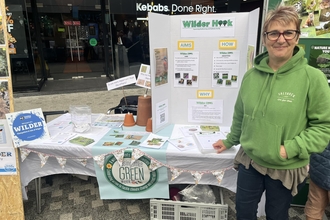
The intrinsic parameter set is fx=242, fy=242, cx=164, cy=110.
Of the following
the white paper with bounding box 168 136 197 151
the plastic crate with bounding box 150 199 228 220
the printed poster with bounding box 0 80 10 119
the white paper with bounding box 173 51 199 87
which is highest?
the white paper with bounding box 173 51 199 87

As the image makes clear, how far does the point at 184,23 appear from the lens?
6.15 ft

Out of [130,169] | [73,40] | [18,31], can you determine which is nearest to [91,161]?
[130,169]

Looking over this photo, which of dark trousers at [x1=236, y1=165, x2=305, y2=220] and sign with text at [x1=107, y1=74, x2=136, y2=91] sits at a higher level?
sign with text at [x1=107, y1=74, x2=136, y2=91]

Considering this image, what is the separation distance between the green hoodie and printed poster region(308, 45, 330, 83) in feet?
2.74

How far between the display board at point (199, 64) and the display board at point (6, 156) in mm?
1008

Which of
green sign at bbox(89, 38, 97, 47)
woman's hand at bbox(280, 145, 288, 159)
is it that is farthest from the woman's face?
green sign at bbox(89, 38, 97, 47)

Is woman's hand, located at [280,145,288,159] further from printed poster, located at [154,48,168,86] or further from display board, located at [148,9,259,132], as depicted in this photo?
printed poster, located at [154,48,168,86]

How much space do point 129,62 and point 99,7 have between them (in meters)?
2.04

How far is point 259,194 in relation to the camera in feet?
4.34

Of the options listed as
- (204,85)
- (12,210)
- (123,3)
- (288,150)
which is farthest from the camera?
(123,3)

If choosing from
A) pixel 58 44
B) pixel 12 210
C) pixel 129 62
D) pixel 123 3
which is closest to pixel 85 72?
pixel 58 44

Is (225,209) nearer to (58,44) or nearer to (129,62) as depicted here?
(129,62)

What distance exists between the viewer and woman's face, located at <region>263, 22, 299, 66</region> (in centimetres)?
109

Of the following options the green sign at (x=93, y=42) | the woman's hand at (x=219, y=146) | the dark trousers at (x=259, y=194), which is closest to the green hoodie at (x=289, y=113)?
the dark trousers at (x=259, y=194)
